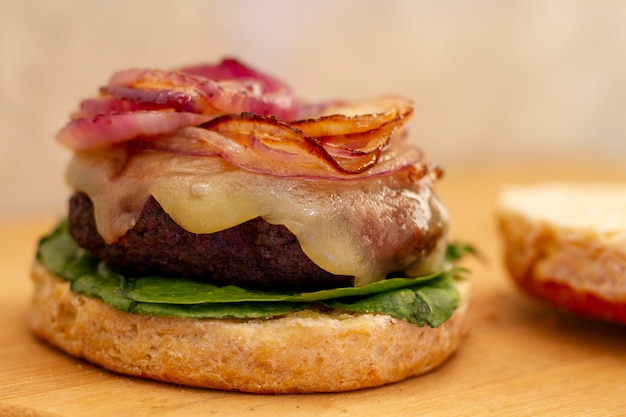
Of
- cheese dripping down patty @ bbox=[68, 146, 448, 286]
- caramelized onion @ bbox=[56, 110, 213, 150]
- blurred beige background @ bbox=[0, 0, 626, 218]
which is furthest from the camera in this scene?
blurred beige background @ bbox=[0, 0, 626, 218]

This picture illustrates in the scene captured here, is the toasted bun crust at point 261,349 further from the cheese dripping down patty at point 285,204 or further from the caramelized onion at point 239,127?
the caramelized onion at point 239,127

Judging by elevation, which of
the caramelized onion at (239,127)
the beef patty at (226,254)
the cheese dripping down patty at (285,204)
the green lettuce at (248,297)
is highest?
the caramelized onion at (239,127)

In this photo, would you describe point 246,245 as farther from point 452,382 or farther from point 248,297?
point 452,382

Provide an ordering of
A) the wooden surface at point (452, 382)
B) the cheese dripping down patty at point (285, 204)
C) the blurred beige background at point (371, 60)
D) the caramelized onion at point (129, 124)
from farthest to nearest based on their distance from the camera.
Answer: the blurred beige background at point (371, 60), the caramelized onion at point (129, 124), the cheese dripping down patty at point (285, 204), the wooden surface at point (452, 382)

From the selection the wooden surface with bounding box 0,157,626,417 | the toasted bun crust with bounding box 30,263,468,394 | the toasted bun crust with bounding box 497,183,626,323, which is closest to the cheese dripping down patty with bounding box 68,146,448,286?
the toasted bun crust with bounding box 30,263,468,394

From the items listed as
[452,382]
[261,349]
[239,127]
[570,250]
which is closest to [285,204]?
[239,127]

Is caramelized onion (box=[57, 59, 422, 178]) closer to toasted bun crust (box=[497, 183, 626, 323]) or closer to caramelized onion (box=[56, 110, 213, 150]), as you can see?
caramelized onion (box=[56, 110, 213, 150])

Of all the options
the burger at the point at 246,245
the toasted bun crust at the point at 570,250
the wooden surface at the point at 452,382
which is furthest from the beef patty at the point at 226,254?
the toasted bun crust at the point at 570,250

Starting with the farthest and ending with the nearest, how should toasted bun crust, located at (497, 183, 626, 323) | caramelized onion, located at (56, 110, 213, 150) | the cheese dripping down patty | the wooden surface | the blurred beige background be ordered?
the blurred beige background → toasted bun crust, located at (497, 183, 626, 323) → caramelized onion, located at (56, 110, 213, 150) → the cheese dripping down patty → the wooden surface
